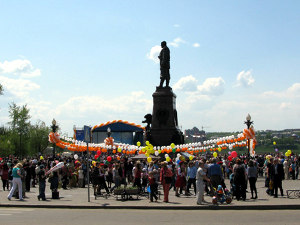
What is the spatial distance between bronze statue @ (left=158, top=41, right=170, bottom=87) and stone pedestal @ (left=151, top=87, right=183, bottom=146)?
4.23ft

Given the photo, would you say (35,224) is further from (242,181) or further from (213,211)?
(242,181)

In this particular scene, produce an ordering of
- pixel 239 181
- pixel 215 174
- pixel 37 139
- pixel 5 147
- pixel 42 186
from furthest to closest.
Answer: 1. pixel 37 139
2. pixel 5 147
3. pixel 42 186
4. pixel 215 174
5. pixel 239 181

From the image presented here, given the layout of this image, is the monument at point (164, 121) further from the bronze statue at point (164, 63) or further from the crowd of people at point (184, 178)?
the crowd of people at point (184, 178)

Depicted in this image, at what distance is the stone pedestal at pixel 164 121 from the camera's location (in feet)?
110

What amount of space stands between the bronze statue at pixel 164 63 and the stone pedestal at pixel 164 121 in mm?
1291

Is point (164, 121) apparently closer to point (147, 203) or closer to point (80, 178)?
point (80, 178)

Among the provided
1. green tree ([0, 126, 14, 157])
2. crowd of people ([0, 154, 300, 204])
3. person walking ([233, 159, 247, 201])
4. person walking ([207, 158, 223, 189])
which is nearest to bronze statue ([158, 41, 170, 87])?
crowd of people ([0, 154, 300, 204])

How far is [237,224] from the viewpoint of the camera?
11531mm

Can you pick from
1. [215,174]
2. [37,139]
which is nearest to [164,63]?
[215,174]

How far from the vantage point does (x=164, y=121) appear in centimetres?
3366

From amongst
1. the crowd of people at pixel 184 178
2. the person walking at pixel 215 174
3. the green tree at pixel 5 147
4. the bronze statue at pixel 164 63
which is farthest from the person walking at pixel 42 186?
the green tree at pixel 5 147

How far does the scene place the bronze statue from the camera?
34966 mm

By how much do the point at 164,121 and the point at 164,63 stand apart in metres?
4.74

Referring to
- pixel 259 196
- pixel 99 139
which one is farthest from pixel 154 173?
pixel 99 139
